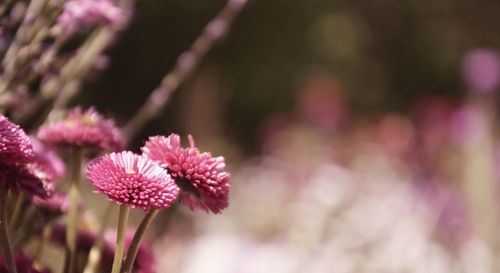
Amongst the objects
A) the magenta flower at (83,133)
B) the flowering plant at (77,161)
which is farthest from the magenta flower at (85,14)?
the magenta flower at (83,133)

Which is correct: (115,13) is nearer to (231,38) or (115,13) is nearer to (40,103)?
(40,103)

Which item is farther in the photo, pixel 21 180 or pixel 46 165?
pixel 46 165

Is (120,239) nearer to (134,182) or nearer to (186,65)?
(134,182)

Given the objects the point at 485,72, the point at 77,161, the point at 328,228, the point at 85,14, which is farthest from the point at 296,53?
the point at 77,161

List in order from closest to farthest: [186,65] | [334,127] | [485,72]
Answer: [186,65] → [485,72] → [334,127]

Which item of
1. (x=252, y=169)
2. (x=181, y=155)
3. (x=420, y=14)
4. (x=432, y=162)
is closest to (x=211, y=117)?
(x=252, y=169)

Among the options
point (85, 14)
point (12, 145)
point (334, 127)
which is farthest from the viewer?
point (334, 127)
